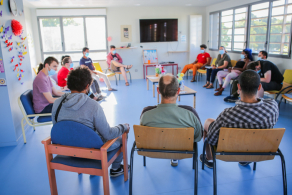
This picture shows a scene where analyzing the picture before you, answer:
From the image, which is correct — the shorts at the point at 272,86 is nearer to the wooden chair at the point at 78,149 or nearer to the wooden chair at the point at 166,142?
the wooden chair at the point at 166,142

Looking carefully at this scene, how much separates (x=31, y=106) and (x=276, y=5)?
18.7 ft

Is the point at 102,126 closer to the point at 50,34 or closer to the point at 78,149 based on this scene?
the point at 78,149

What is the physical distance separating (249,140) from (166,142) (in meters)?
0.66

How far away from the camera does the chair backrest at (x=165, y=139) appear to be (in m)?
1.78

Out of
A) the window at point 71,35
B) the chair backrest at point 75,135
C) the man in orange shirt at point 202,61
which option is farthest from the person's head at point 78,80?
the window at point 71,35

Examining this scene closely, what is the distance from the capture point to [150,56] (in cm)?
865

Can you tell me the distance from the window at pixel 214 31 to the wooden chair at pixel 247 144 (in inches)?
273

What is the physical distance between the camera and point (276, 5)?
5.30 m

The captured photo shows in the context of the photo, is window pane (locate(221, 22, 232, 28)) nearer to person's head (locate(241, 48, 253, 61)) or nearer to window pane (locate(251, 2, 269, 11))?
window pane (locate(251, 2, 269, 11))

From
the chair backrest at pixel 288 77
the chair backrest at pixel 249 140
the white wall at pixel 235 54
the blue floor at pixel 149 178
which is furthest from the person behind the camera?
the white wall at pixel 235 54

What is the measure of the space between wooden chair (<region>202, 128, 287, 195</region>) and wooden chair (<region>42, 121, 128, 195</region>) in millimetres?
910

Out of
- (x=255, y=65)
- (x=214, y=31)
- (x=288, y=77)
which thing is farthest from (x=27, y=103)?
(x=214, y=31)

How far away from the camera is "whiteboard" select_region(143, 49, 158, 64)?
8.60 metres

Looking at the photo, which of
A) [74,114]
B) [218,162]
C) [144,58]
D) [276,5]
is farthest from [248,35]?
[74,114]
